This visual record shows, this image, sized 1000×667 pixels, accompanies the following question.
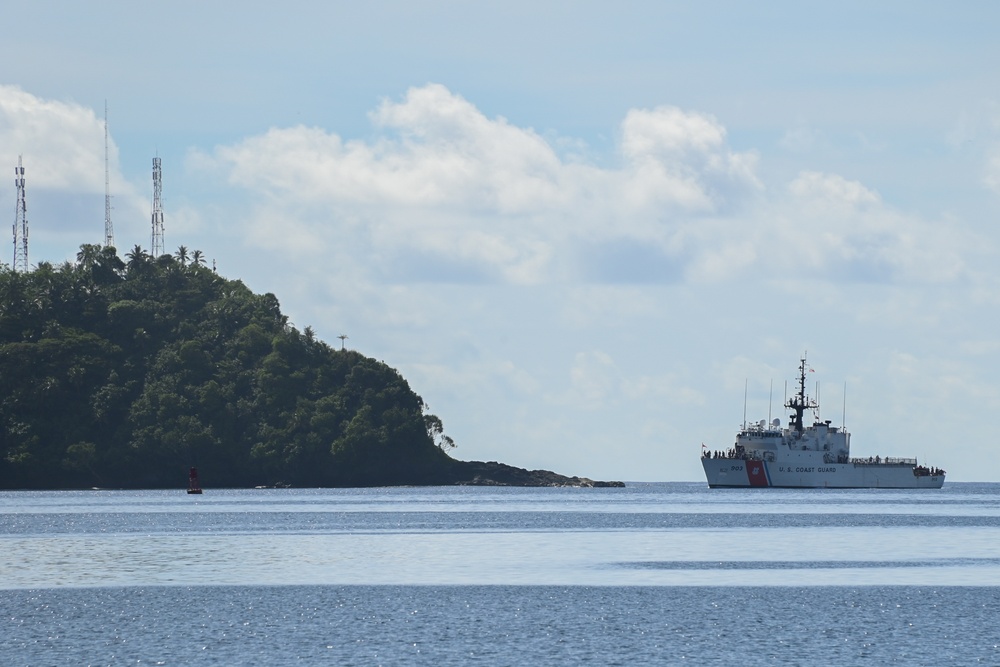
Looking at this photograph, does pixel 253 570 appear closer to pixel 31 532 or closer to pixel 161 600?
pixel 161 600

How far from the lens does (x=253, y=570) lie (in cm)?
7625

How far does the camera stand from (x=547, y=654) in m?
47.3

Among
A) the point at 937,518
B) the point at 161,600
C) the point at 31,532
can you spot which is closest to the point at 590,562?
the point at 161,600

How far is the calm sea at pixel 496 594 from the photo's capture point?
48.2 metres

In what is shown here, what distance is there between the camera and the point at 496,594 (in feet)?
208

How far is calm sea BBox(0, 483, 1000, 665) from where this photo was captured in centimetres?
4816

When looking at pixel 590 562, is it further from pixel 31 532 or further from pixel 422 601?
pixel 31 532

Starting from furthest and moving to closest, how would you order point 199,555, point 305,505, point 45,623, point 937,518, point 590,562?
point 305,505 → point 937,518 → point 199,555 → point 590,562 → point 45,623

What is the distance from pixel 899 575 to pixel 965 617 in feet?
58.4

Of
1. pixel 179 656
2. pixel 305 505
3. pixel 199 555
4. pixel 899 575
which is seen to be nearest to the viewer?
pixel 179 656

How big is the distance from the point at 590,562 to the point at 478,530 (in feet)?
109

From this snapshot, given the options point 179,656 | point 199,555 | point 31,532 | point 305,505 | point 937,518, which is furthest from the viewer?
point 305,505

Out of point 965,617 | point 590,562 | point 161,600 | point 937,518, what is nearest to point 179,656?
point 161,600

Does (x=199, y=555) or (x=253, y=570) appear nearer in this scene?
(x=253, y=570)
